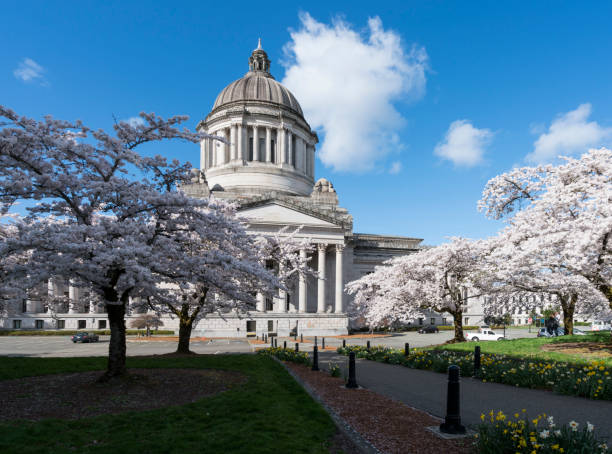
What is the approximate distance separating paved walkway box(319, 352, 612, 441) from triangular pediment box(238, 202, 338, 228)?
122ft

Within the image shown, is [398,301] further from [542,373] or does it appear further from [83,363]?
[83,363]

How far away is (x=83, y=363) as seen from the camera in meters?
16.7

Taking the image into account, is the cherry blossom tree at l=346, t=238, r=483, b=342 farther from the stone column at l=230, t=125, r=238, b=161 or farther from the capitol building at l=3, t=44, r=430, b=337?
the stone column at l=230, t=125, r=238, b=161

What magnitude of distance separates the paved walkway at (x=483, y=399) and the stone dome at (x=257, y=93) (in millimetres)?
59240

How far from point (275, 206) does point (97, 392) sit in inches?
1645

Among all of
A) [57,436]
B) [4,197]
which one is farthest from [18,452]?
[4,197]

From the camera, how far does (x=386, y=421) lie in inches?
313

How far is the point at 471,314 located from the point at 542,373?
68481 millimetres

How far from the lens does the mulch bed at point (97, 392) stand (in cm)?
862

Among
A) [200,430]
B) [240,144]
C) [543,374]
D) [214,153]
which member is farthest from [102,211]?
[214,153]

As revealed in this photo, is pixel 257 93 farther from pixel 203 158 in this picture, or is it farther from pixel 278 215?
pixel 278 215

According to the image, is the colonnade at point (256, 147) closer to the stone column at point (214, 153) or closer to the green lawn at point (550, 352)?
the stone column at point (214, 153)

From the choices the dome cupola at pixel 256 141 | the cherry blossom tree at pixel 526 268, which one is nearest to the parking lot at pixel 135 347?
the cherry blossom tree at pixel 526 268

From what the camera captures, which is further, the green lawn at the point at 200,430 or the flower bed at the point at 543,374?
the flower bed at the point at 543,374
